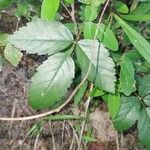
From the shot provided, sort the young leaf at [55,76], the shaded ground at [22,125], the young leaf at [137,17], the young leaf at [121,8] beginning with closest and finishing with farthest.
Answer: the young leaf at [55,76]
the young leaf at [137,17]
the young leaf at [121,8]
the shaded ground at [22,125]

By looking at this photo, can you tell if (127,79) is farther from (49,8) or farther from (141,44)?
(49,8)

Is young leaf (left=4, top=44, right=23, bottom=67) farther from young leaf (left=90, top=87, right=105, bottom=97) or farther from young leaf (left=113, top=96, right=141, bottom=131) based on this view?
young leaf (left=113, top=96, right=141, bottom=131)

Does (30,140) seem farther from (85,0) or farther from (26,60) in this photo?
(85,0)

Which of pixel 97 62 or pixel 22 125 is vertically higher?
pixel 97 62

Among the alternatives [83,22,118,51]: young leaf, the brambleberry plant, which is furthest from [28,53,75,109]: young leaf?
[83,22,118,51]: young leaf

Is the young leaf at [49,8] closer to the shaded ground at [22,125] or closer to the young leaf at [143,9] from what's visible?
the young leaf at [143,9]

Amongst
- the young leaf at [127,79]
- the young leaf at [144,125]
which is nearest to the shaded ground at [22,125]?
the young leaf at [144,125]

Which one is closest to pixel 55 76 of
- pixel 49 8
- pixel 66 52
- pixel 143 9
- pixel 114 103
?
pixel 66 52
